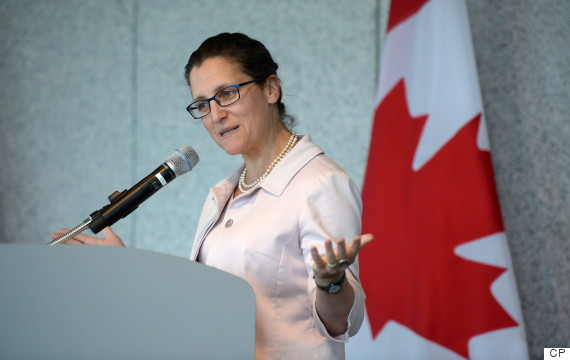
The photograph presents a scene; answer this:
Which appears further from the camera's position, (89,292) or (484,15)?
(484,15)

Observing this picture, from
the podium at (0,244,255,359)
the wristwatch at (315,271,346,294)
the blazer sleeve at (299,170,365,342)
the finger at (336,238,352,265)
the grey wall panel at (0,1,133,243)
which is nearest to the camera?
the podium at (0,244,255,359)

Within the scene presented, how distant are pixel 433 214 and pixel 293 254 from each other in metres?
1.09

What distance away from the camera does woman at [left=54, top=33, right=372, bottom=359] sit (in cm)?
130

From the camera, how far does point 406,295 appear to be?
241cm

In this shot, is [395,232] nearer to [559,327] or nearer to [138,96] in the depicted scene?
[559,327]

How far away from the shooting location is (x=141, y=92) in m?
3.12

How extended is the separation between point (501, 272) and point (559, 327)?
1.80ft

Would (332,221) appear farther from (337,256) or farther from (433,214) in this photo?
(433,214)

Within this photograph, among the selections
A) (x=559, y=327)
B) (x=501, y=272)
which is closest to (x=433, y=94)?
(x=501, y=272)

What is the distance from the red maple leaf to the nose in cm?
104

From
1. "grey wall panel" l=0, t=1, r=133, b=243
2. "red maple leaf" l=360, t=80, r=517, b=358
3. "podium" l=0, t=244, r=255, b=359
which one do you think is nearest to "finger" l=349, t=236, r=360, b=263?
"podium" l=0, t=244, r=255, b=359

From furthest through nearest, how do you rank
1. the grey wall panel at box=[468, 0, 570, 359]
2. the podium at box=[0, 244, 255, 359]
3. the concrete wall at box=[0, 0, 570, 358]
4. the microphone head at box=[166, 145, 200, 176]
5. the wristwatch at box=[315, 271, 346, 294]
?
the concrete wall at box=[0, 0, 570, 358] → the grey wall panel at box=[468, 0, 570, 359] → the microphone head at box=[166, 145, 200, 176] → the wristwatch at box=[315, 271, 346, 294] → the podium at box=[0, 244, 255, 359]

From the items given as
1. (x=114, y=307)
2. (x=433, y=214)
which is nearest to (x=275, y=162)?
(x=114, y=307)

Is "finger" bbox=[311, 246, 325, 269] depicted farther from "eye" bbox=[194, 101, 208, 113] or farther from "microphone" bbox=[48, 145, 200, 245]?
"eye" bbox=[194, 101, 208, 113]
